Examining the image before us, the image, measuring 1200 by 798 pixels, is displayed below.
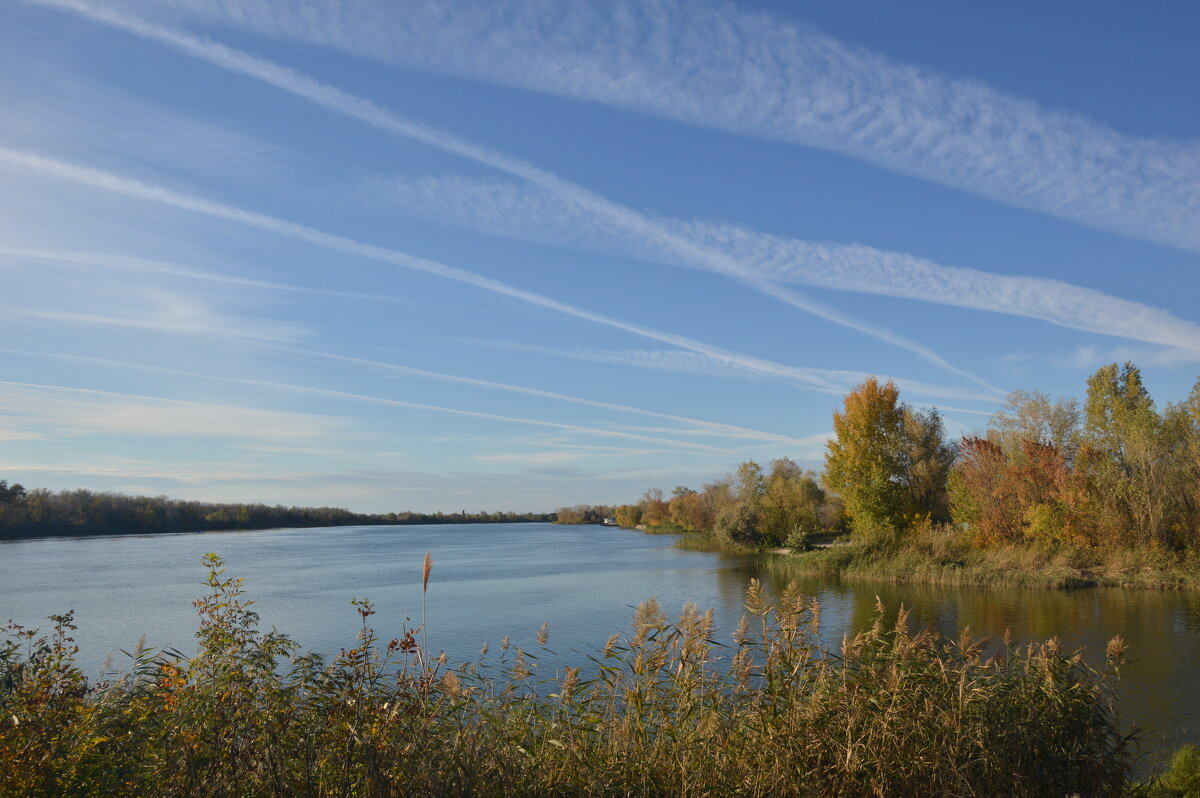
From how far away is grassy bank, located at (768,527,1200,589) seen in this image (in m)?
25.6

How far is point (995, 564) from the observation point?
2831 cm

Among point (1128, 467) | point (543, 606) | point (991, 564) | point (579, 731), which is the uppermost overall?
point (1128, 467)

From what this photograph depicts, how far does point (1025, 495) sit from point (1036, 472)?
1.16 m

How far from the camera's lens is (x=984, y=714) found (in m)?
4.79

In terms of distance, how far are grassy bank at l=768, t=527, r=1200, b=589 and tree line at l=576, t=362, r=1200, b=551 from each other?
0.99m

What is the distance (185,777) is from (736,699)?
10.2ft

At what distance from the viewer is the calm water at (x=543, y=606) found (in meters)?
15.4

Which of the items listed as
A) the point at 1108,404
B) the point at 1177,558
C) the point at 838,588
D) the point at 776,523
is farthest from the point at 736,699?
the point at 776,523

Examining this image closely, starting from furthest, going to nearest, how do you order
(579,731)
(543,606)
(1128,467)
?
1. (1128,467)
2. (543,606)
3. (579,731)

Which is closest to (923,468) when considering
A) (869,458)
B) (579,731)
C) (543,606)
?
(869,458)

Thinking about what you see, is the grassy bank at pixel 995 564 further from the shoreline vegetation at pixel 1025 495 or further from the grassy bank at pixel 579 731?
the grassy bank at pixel 579 731

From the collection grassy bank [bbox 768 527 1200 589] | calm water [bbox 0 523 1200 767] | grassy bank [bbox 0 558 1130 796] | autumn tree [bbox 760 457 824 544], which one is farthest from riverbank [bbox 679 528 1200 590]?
grassy bank [bbox 0 558 1130 796]

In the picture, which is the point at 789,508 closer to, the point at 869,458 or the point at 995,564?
the point at 869,458

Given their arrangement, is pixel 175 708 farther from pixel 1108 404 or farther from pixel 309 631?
pixel 1108 404
